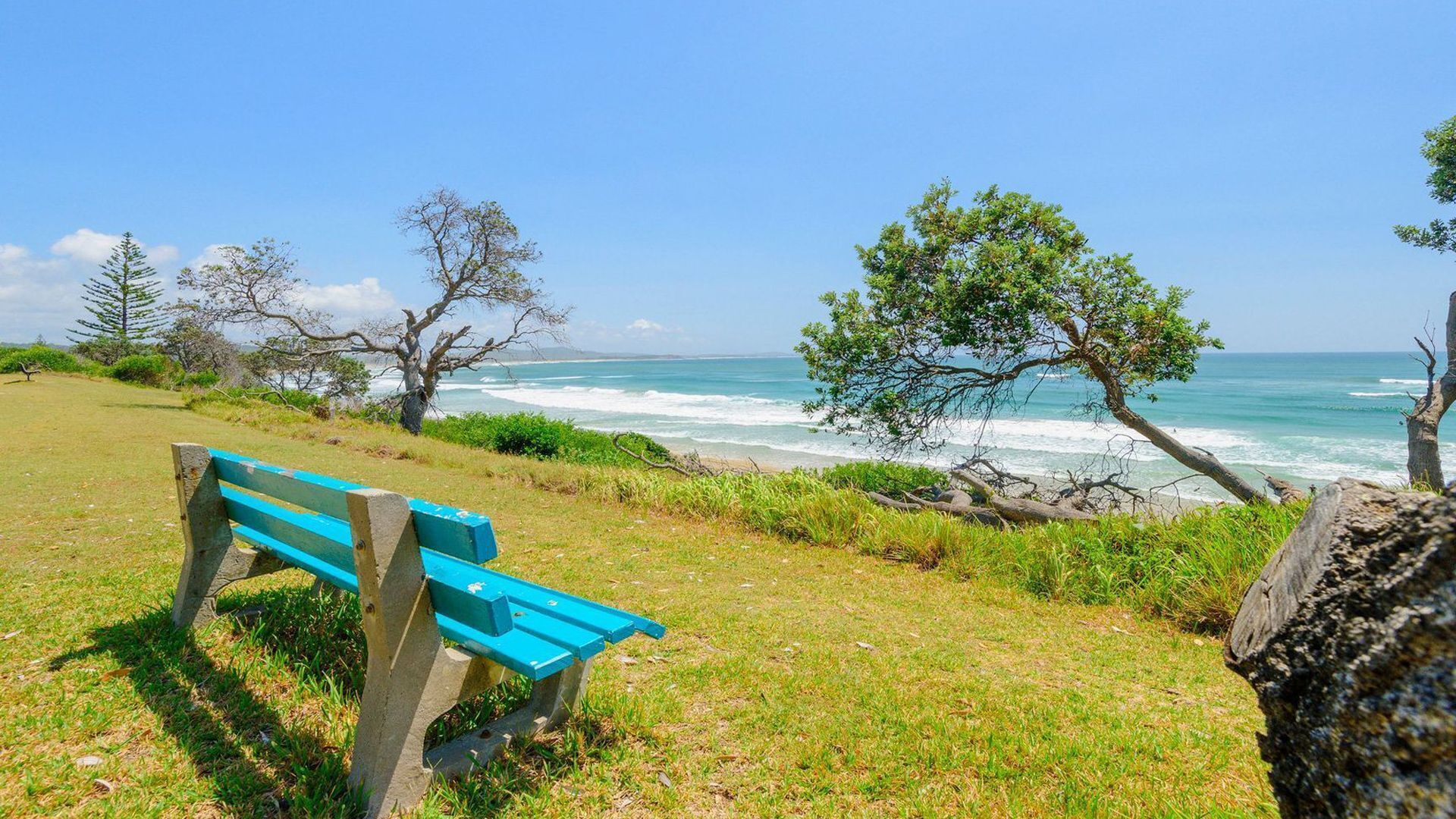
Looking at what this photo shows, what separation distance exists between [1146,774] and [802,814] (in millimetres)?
1293

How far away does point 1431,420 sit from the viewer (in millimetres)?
7918

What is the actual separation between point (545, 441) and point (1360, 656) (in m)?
16.3

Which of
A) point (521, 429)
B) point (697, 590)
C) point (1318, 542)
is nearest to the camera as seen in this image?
point (1318, 542)

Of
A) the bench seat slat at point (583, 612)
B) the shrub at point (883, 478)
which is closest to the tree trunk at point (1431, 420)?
the shrub at point (883, 478)

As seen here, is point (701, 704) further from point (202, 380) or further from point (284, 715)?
point (202, 380)

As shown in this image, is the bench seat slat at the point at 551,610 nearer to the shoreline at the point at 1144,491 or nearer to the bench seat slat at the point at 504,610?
the bench seat slat at the point at 504,610

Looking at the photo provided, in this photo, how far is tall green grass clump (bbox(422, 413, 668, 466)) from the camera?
1529cm

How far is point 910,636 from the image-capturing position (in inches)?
165

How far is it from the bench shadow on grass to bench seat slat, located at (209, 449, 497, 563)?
80 centimetres

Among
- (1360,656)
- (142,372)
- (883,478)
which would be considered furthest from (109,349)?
(1360,656)

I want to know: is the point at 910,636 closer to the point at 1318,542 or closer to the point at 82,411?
the point at 1318,542

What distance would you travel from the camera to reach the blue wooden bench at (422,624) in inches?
76.7

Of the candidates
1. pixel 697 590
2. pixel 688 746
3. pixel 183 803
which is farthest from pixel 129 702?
pixel 697 590

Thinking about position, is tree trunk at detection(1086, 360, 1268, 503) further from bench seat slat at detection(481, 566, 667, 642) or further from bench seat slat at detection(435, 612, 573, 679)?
bench seat slat at detection(435, 612, 573, 679)
